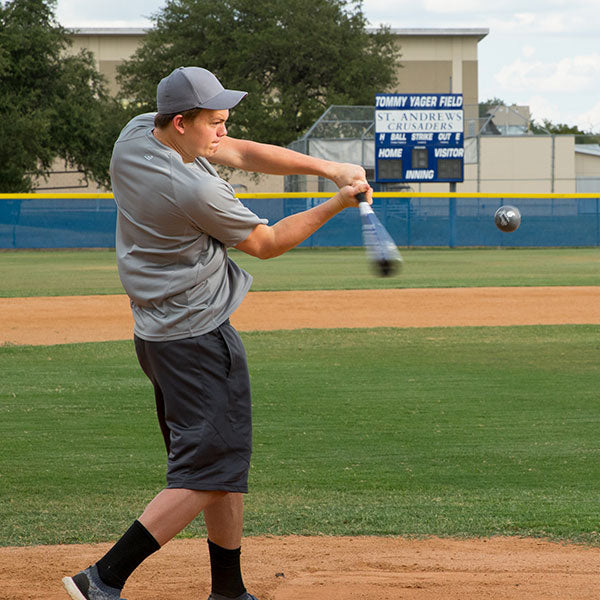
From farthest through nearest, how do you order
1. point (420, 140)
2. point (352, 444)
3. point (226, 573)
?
point (420, 140) < point (352, 444) < point (226, 573)

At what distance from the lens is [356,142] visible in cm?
3875

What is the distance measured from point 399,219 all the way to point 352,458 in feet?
101

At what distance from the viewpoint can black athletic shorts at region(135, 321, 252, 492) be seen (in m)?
3.21

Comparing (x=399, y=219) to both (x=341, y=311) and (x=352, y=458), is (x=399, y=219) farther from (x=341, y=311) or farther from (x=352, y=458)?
(x=352, y=458)

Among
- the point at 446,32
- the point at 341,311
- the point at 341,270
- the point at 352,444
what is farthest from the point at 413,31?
the point at 352,444

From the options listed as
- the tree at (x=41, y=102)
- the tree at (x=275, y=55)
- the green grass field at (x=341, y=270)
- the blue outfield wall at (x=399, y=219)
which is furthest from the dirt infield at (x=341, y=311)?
the tree at (x=275, y=55)

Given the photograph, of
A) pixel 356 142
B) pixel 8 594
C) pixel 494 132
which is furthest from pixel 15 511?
pixel 494 132

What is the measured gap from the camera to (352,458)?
628cm

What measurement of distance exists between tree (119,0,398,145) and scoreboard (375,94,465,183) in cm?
1789

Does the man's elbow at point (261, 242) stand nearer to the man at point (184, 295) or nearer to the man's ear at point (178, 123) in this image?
the man at point (184, 295)

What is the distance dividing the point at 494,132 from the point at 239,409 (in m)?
43.8

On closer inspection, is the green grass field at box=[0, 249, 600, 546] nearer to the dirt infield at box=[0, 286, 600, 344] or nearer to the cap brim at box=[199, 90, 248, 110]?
the dirt infield at box=[0, 286, 600, 344]

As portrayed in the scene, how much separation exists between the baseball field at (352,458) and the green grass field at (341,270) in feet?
20.7

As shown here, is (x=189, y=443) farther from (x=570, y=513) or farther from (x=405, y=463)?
(x=405, y=463)
